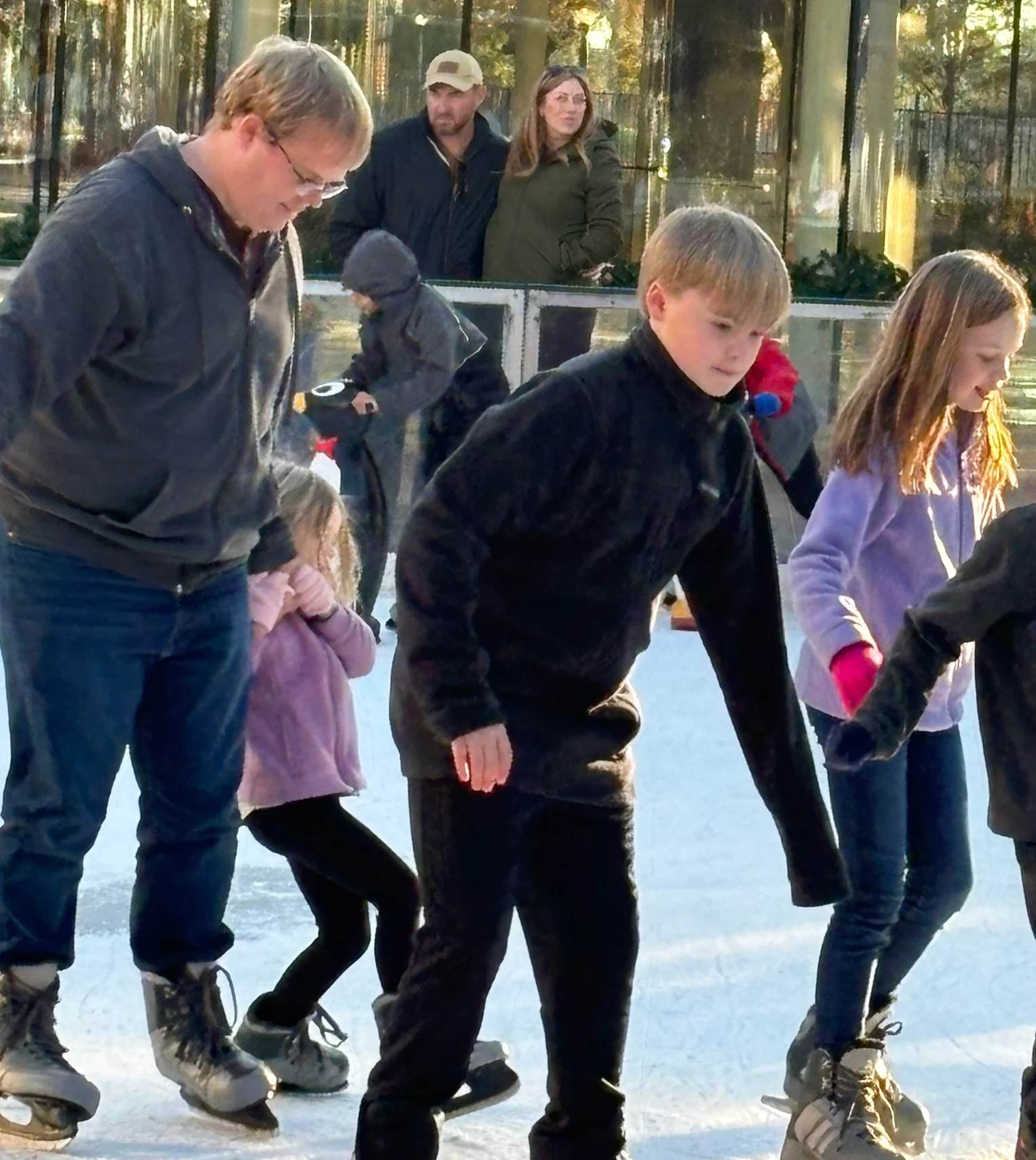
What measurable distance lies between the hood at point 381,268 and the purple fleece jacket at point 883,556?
144 inches

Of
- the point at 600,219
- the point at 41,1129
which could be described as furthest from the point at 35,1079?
the point at 600,219

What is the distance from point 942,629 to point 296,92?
1.09 m

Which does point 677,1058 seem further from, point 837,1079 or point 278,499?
point 278,499

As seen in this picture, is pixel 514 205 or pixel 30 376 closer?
pixel 30 376

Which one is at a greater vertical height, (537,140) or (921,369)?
(537,140)

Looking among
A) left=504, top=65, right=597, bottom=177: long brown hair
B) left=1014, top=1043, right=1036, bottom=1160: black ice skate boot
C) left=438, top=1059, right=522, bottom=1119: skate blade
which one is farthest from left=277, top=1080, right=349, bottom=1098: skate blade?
left=504, top=65, right=597, bottom=177: long brown hair

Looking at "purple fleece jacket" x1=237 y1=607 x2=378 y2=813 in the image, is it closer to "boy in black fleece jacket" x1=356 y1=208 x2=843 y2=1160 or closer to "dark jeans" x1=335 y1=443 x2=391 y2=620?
"boy in black fleece jacket" x1=356 y1=208 x2=843 y2=1160

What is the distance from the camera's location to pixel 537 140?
712 cm

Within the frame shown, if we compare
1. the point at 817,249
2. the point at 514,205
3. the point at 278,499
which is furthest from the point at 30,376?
the point at 817,249

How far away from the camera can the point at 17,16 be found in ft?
36.2

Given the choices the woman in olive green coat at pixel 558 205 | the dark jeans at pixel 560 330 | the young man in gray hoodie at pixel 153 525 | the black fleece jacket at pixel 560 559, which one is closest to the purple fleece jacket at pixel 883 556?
the black fleece jacket at pixel 560 559

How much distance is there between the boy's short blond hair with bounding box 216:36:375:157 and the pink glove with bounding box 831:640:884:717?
3.17 ft

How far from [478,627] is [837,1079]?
983mm

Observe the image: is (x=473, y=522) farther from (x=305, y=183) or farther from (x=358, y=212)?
(x=358, y=212)
